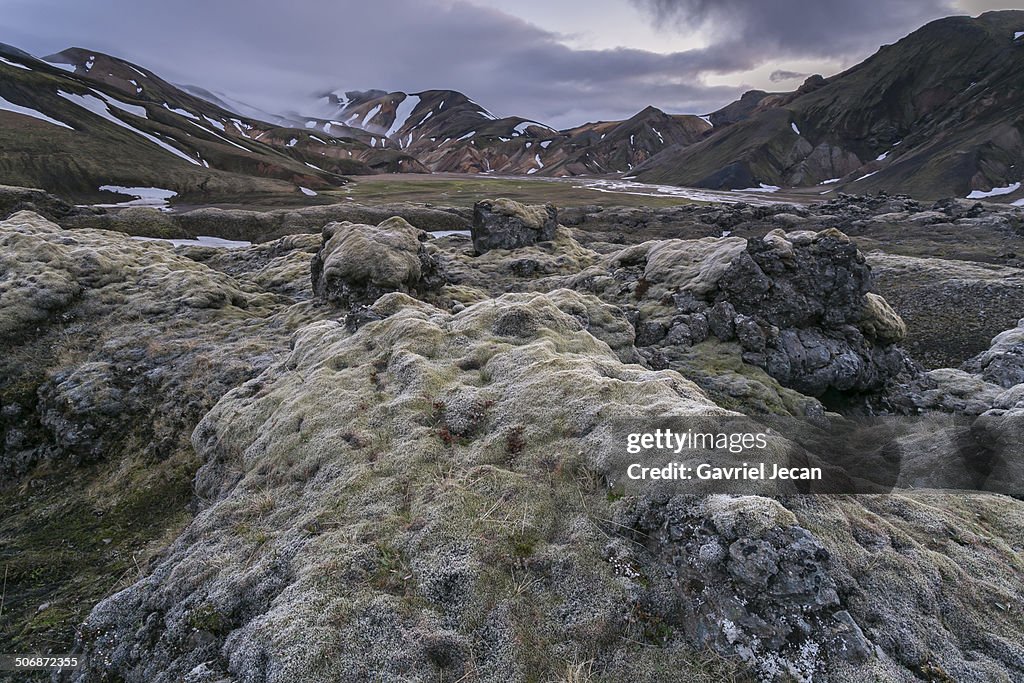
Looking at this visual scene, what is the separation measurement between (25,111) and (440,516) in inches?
7135

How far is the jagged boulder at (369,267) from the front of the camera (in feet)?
90.1

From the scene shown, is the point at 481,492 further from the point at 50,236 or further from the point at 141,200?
the point at 141,200

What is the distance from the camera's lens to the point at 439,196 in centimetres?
15412

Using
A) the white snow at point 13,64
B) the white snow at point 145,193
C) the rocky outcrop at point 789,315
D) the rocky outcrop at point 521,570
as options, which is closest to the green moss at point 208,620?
the rocky outcrop at point 521,570

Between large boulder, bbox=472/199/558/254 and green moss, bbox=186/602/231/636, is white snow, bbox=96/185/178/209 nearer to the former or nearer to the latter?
large boulder, bbox=472/199/558/254

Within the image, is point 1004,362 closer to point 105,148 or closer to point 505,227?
point 505,227

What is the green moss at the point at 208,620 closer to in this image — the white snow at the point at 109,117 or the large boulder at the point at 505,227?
the large boulder at the point at 505,227

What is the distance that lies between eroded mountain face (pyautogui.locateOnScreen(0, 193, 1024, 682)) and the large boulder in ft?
76.6

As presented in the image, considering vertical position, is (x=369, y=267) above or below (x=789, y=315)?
above

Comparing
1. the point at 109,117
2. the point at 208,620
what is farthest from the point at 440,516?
the point at 109,117

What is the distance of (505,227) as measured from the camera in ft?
163

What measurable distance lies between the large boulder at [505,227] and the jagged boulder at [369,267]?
719 inches

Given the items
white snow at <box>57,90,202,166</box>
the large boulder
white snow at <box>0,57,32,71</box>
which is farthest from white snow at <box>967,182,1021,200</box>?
white snow at <box>0,57,32,71</box>

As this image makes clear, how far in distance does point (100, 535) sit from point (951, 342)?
54.2m
